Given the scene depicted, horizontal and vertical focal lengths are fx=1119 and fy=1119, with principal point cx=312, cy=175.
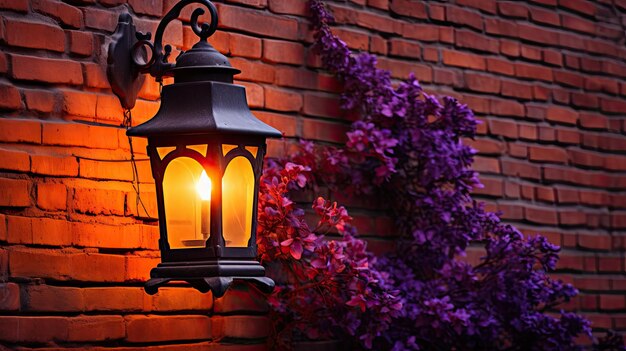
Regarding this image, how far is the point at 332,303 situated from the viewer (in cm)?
336

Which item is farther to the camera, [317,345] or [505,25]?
[505,25]

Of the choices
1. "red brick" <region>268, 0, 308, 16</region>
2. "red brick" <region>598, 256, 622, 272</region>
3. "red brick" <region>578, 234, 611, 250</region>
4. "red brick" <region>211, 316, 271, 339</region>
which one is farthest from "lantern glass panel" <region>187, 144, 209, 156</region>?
"red brick" <region>598, 256, 622, 272</region>

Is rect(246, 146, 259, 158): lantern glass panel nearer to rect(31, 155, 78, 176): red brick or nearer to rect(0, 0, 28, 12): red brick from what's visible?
rect(31, 155, 78, 176): red brick

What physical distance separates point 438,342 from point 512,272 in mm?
378

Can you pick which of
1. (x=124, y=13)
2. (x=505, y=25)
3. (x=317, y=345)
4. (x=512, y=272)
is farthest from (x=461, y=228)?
(x=124, y=13)

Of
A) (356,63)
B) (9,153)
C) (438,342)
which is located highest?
(356,63)

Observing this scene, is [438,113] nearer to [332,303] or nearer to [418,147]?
[418,147]

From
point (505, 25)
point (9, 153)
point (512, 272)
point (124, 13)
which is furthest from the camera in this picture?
point (505, 25)

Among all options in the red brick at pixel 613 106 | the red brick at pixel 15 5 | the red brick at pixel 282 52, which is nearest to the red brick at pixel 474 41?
the red brick at pixel 613 106

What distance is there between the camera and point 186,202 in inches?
110

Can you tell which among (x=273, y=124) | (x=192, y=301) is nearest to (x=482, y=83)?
(x=273, y=124)

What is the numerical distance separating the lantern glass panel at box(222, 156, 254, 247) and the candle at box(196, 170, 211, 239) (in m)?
0.04

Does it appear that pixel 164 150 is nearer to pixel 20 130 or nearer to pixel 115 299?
pixel 20 130

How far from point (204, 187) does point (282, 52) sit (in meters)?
0.96
